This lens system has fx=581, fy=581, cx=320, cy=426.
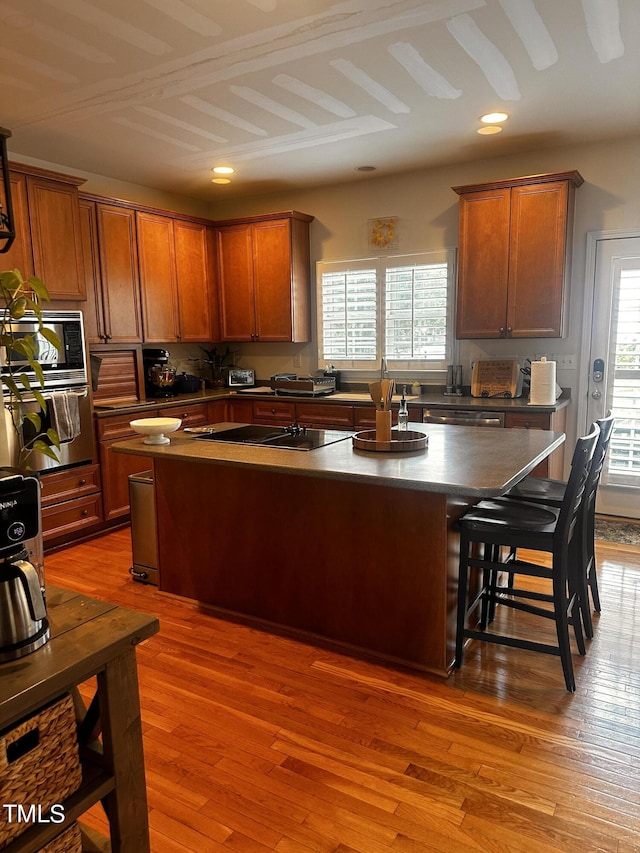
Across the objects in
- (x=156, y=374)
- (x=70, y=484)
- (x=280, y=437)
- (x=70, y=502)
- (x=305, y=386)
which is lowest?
(x=70, y=502)

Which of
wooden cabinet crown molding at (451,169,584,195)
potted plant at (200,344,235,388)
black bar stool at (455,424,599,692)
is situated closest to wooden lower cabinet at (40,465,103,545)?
potted plant at (200,344,235,388)

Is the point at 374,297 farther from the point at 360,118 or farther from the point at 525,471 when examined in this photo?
the point at 525,471

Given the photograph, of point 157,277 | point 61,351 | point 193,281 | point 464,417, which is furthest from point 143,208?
point 464,417

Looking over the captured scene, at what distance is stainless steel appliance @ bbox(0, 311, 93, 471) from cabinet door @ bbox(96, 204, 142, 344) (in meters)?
0.61

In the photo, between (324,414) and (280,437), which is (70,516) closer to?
(280,437)

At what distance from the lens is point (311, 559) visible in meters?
2.73

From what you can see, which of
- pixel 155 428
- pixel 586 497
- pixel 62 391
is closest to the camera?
pixel 586 497

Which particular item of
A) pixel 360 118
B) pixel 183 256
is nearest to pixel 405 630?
pixel 360 118

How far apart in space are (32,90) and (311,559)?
293 centimetres

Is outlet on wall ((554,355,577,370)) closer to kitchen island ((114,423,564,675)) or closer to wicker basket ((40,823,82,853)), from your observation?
kitchen island ((114,423,564,675))

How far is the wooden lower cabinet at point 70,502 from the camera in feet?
12.8

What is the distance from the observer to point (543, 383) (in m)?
4.12

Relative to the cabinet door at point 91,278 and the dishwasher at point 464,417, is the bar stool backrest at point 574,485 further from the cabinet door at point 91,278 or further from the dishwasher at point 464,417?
the cabinet door at point 91,278

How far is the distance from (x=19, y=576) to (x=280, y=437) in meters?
1.96
